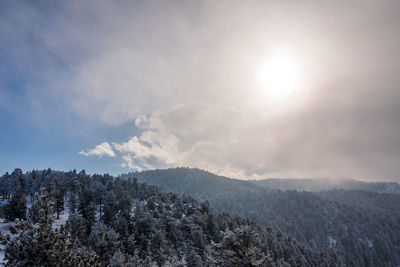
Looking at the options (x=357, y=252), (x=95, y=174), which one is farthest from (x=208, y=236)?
(x=357, y=252)

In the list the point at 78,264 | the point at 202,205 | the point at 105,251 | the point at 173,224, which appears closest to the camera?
→ the point at 78,264

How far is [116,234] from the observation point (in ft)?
168

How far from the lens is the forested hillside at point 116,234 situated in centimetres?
1245

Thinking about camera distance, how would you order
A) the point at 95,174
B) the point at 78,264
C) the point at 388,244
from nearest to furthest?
the point at 78,264
the point at 95,174
the point at 388,244

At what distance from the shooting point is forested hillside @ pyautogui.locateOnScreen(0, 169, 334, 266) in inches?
490

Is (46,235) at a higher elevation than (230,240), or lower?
higher

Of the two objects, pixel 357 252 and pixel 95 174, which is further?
pixel 357 252

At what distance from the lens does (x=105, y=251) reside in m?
46.9

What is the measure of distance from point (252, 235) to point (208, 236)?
67001mm

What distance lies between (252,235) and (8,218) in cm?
8008

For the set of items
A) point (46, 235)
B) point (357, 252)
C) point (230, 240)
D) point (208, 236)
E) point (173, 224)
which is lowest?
point (357, 252)

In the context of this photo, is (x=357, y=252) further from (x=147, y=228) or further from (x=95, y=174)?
(x=95, y=174)

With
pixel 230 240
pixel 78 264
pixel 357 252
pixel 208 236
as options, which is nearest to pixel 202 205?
Answer: pixel 208 236

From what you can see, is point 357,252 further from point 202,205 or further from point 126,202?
point 126,202
